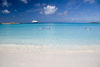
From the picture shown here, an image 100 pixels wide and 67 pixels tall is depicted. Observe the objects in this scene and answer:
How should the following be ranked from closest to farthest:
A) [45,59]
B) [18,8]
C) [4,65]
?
1. [4,65]
2. [45,59]
3. [18,8]

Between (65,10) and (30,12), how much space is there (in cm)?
152

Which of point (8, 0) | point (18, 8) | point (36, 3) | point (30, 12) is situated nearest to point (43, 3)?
point (36, 3)

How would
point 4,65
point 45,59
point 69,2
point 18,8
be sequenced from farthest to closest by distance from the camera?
1. point 18,8
2. point 69,2
3. point 45,59
4. point 4,65

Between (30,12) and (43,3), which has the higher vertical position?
(43,3)

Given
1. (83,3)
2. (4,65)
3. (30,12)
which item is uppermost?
(83,3)

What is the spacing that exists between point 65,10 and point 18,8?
1.97 m

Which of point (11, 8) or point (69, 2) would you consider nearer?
point (69, 2)

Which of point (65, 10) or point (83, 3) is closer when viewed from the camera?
point (83, 3)

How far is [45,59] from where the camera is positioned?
140 centimetres

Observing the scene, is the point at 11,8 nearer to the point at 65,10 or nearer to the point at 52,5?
the point at 52,5

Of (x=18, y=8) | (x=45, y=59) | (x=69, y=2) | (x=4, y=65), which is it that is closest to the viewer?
(x=4, y=65)

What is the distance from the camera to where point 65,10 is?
154 inches

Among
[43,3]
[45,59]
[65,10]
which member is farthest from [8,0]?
[45,59]

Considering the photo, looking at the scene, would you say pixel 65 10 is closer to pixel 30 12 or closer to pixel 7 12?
pixel 30 12
